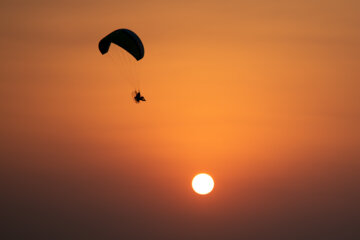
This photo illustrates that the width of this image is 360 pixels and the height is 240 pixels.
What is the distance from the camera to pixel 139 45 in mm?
50875

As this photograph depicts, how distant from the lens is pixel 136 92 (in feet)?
172

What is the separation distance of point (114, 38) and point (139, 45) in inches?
100

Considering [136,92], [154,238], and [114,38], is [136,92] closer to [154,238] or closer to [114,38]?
[114,38]

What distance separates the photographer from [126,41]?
51.9m

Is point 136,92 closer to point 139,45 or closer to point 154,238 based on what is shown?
point 139,45

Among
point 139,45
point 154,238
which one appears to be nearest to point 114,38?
point 139,45

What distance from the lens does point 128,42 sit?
2036 inches

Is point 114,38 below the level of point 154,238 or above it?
below

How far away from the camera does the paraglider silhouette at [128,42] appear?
167 feet

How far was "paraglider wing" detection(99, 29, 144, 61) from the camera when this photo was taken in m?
50.8

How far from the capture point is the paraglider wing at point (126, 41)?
167ft

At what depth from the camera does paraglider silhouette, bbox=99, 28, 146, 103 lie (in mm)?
50844

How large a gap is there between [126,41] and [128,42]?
0.80 ft

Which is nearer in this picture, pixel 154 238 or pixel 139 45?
pixel 139 45
